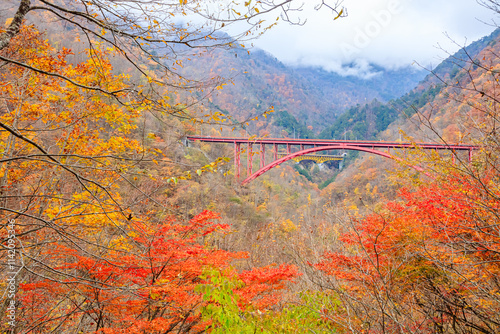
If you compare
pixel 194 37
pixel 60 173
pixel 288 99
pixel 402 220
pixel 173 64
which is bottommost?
pixel 402 220

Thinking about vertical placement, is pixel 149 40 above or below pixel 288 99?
below

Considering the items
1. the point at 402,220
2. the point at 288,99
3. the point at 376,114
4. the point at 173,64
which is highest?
the point at 288,99

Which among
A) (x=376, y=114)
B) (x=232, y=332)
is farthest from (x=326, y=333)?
(x=376, y=114)

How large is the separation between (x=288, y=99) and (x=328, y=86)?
56.3 m

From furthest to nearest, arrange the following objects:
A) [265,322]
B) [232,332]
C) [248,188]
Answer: [248,188]
[265,322]
[232,332]

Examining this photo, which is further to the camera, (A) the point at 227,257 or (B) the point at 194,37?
(A) the point at 227,257

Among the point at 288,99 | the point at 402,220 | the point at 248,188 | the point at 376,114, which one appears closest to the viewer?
the point at 402,220

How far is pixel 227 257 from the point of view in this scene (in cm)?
480

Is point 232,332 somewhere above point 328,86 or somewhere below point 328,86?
below

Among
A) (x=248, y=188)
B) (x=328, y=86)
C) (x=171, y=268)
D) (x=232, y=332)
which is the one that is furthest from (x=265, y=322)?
(x=328, y=86)

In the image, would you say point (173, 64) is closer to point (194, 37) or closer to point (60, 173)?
point (194, 37)

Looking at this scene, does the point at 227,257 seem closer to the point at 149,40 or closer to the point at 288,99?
the point at 149,40

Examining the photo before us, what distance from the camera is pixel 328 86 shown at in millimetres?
140125

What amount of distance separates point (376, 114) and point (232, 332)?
63663mm
